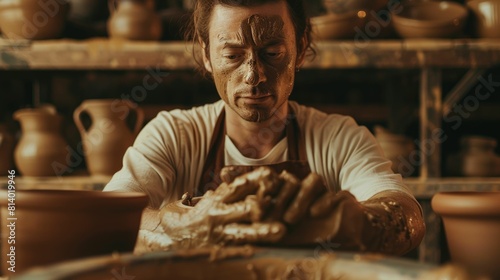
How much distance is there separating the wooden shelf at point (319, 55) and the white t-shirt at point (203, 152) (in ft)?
2.93

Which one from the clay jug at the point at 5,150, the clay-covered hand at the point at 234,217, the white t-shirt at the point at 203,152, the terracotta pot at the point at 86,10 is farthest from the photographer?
the terracotta pot at the point at 86,10

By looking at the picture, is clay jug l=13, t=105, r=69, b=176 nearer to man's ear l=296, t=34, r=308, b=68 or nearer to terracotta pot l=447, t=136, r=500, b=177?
man's ear l=296, t=34, r=308, b=68

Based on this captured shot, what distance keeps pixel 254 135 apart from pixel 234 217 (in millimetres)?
1029

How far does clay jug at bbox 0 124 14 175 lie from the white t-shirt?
1436 mm

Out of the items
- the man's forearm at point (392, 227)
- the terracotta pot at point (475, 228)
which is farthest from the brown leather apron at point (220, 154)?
the terracotta pot at point (475, 228)

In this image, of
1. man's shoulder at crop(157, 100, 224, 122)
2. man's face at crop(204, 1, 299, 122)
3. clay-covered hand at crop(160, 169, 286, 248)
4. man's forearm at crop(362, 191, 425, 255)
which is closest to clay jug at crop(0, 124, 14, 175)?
man's shoulder at crop(157, 100, 224, 122)

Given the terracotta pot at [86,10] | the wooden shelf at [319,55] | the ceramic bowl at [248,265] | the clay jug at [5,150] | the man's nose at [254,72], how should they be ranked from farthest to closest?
the terracotta pot at [86,10] < the clay jug at [5,150] < the wooden shelf at [319,55] < the man's nose at [254,72] < the ceramic bowl at [248,265]

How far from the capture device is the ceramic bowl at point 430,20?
275 centimetres

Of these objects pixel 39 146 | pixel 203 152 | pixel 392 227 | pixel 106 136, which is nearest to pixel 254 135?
pixel 203 152

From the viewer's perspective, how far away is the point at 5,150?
9.67 ft

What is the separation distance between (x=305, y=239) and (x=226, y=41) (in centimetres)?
89

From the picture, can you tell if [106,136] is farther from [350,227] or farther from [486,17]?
[350,227]

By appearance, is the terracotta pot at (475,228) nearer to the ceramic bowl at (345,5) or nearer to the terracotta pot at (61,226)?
the terracotta pot at (61,226)

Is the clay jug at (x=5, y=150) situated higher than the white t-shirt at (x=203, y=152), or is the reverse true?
the white t-shirt at (x=203, y=152)
